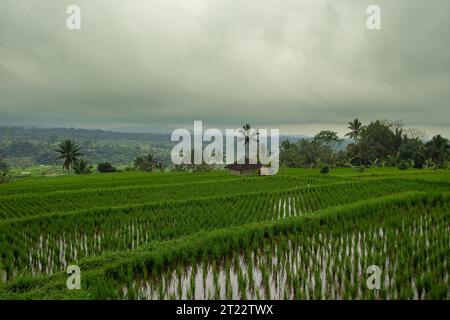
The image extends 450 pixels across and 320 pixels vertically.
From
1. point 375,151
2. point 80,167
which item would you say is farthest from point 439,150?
point 80,167

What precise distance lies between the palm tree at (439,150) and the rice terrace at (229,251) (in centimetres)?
2731

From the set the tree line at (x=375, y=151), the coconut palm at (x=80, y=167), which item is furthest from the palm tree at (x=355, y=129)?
the coconut palm at (x=80, y=167)

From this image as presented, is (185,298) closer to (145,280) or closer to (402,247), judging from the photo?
(145,280)

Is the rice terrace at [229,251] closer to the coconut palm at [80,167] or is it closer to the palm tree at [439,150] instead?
the palm tree at [439,150]

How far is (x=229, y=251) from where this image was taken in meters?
6.01

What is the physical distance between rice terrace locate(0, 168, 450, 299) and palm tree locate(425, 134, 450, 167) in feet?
89.6

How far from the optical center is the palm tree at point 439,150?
109 feet

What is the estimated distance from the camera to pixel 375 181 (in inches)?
666

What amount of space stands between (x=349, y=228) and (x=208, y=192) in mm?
8401

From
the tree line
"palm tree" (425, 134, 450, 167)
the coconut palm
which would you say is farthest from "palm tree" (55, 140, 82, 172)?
"palm tree" (425, 134, 450, 167)

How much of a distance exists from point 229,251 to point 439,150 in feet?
115

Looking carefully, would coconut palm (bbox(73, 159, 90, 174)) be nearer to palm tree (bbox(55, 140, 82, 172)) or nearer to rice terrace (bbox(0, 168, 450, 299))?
palm tree (bbox(55, 140, 82, 172))

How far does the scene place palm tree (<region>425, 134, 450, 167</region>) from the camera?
3318cm
